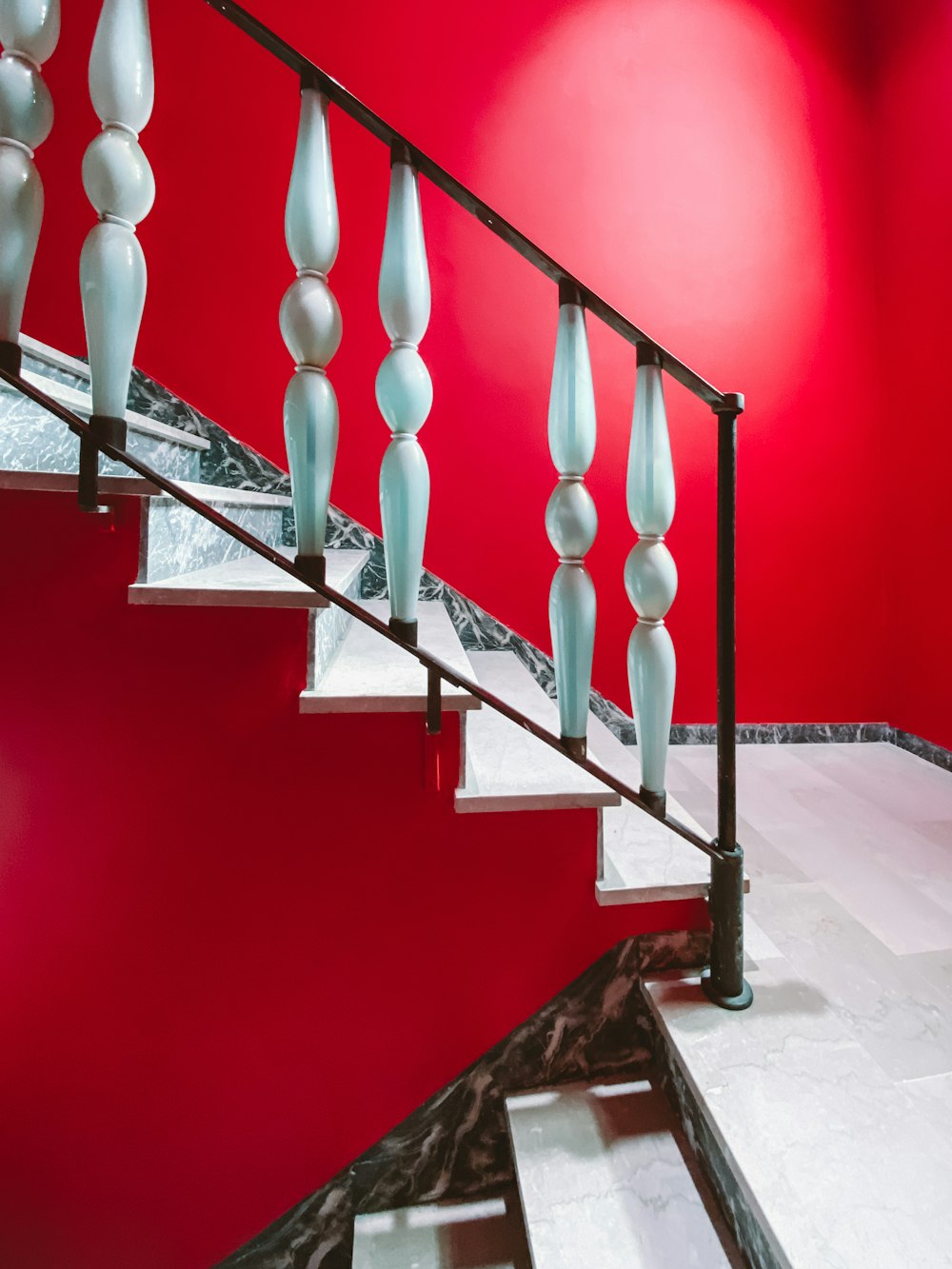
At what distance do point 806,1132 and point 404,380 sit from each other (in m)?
1.14

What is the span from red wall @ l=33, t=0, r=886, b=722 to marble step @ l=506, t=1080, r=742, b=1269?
1.51 m

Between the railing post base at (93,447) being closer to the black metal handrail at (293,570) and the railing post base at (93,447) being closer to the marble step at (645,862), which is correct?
the black metal handrail at (293,570)

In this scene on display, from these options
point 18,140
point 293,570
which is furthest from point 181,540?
point 18,140

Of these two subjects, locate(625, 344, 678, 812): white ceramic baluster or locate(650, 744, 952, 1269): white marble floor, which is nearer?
locate(650, 744, 952, 1269): white marble floor

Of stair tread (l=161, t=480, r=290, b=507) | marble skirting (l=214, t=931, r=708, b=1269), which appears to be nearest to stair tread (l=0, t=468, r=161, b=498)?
stair tread (l=161, t=480, r=290, b=507)

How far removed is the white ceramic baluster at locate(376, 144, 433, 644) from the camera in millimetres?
917

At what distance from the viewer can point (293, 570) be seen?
94 centimetres

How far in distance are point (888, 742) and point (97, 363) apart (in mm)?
2855

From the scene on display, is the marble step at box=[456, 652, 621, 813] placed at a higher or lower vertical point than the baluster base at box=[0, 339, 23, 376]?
lower

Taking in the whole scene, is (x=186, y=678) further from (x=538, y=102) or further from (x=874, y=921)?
(x=538, y=102)

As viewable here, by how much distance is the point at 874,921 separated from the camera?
1364mm

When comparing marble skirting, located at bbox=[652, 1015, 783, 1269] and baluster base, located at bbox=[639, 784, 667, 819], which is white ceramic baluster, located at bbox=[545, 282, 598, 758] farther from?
marble skirting, located at bbox=[652, 1015, 783, 1269]

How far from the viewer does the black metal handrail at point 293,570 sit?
880mm

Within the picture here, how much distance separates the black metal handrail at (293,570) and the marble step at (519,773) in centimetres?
6
